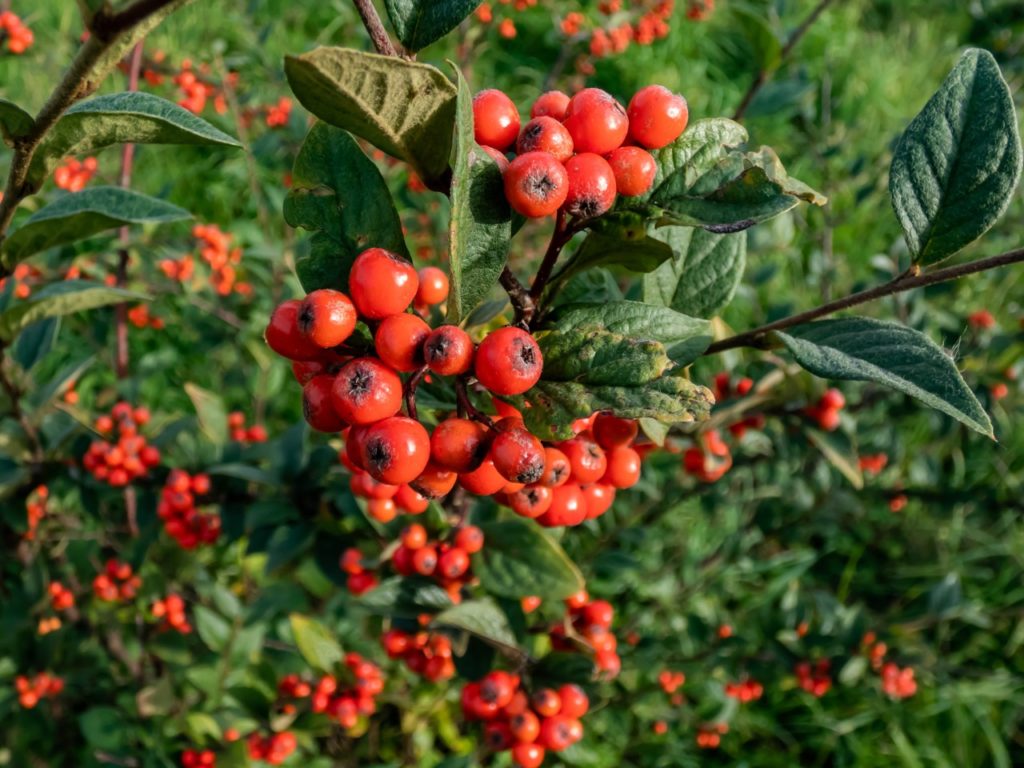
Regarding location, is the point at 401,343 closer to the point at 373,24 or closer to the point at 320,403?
the point at 320,403

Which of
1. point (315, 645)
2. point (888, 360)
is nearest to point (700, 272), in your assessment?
point (888, 360)

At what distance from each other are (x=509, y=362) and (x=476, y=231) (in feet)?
0.75

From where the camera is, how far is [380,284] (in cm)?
131

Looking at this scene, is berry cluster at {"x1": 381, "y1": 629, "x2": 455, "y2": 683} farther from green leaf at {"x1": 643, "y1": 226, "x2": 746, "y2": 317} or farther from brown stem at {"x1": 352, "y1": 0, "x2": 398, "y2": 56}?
brown stem at {"x1": 352, "y1": 0, "x2": 398, "y2": 56}

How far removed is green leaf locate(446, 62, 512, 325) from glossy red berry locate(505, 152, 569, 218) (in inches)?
2.4

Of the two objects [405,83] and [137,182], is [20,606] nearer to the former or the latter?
[405,83]

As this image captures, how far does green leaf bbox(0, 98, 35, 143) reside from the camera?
4.55 feet

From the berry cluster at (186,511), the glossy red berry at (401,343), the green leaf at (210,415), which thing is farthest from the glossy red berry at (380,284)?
the green leaf at (210,415)

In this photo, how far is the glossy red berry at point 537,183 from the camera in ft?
3.95

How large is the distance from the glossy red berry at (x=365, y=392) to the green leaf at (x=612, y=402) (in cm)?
22

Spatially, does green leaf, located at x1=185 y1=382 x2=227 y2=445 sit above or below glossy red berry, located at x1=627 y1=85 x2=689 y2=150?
below

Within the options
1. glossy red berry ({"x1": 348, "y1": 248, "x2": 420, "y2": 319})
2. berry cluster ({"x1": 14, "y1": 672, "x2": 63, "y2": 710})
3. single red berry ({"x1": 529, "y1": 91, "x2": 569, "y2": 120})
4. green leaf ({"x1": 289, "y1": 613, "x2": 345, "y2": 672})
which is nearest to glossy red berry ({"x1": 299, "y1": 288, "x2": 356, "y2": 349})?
glossy red berry ({"x1": 348, "y1": 248, "x2": 420, "y2": 319})

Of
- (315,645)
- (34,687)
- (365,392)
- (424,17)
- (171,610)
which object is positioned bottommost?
(34,687)

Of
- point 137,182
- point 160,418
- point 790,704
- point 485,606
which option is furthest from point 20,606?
point 137,182
